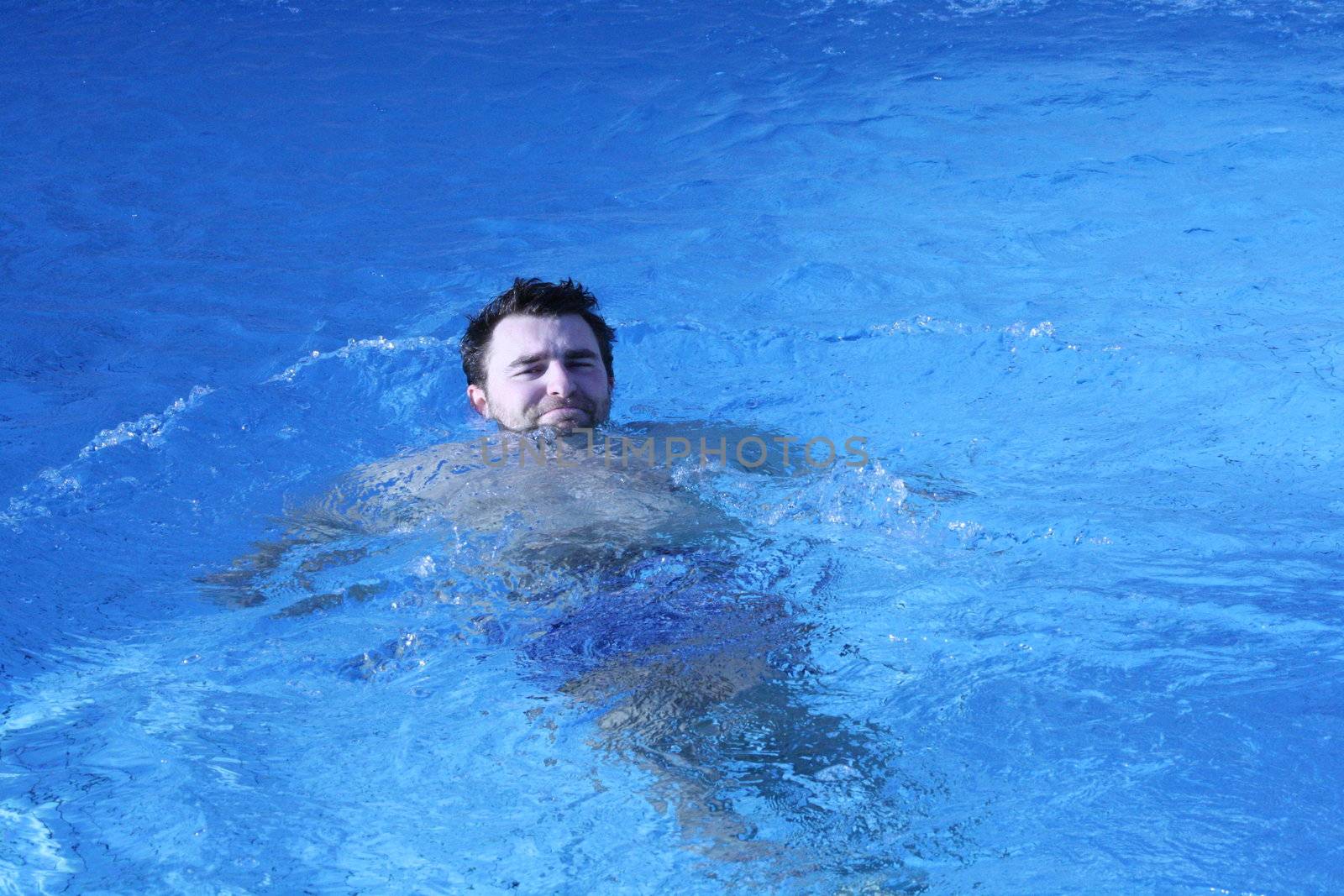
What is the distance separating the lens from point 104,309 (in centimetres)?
549

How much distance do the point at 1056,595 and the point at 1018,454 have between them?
3.27 feet

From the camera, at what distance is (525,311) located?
4031 mm

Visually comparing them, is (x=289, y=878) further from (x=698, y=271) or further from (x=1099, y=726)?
(x=698, y=271)

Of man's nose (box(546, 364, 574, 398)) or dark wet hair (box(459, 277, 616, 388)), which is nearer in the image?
man's nose (box(546, 364, 574, 398))

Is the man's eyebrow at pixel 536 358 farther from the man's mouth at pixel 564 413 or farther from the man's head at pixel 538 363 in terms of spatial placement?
the man's mouth at pixel 564 413

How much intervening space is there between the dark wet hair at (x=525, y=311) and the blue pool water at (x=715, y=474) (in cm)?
45

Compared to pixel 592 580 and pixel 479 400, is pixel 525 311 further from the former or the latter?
pixel 592 580

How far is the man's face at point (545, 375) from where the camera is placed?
3846mm

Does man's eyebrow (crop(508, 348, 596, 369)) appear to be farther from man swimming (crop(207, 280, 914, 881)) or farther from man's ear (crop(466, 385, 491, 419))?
man's ear (crop(466, 385, 491, 419))

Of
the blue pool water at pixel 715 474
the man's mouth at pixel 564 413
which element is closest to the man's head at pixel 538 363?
the man's mouth at pixel 564 413

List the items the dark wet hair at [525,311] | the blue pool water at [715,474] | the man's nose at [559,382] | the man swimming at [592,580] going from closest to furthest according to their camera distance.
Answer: the blue pool water at [715,474]
the man swimming at [592,580]
the man's nose at [559,382]
the dark wet hair at [525,311]

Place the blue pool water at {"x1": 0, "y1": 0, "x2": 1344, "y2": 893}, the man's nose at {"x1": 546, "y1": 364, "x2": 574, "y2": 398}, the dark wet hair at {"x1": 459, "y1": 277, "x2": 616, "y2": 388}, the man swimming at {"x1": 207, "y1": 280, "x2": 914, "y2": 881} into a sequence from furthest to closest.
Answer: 1. the dark wet hair at {"x1": 459, "y1": 277, "x2": 616, "y2": 388}
2. the man's nose at {"x1": 546, "y1": 364, "x2": 574, "y2": 398}
3. the man swimming at {"x1": 207, "y1": 280, "x2": 914, "y2": 881}
4. the blue pool water at {"x1": 0, "y1": 0, "x2": 1344, "y2": 893}

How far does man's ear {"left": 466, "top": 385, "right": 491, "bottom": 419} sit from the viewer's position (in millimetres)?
4100

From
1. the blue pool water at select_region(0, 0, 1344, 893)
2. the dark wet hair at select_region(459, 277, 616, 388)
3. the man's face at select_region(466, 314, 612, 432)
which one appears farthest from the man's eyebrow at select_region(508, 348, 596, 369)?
the blue pool water at select_region(0, 0, 1344, 893)
